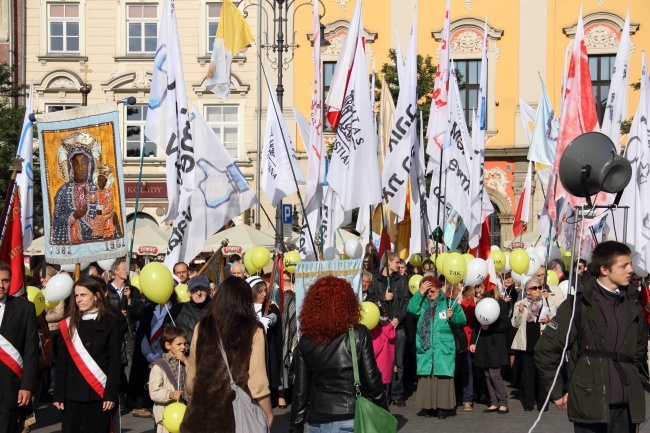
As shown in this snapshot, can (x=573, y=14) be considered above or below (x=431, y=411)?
above

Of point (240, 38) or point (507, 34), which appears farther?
point (507, 34)

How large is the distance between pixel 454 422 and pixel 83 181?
4.68 metres

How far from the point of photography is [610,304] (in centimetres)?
701

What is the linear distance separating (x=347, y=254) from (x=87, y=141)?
6.48 meters

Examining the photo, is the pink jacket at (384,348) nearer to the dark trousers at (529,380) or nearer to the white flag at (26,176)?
the dark trousers at (529,380)

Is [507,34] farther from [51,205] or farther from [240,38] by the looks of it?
[51,205]

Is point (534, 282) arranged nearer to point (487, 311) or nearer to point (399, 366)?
point (487, 311)

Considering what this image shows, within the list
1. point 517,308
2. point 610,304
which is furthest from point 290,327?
point 610,304

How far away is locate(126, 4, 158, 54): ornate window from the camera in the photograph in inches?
1421

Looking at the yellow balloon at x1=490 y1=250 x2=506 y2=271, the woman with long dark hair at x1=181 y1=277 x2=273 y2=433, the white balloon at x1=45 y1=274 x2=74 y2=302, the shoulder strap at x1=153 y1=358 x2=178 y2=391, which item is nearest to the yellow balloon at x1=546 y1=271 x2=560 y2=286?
the yellow balloon at x1=490 y1=250 x2=506 y2=271

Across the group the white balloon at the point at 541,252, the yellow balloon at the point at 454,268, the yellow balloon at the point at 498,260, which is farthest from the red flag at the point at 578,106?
the white balloon at the point at 541,252

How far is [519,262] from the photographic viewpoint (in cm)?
1534

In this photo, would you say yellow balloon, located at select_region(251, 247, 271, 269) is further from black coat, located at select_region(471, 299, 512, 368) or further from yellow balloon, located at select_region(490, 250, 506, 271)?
yellow balloon, located at select_region(490, 250, 506, 271)

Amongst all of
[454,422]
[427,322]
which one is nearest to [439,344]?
[427,322]
